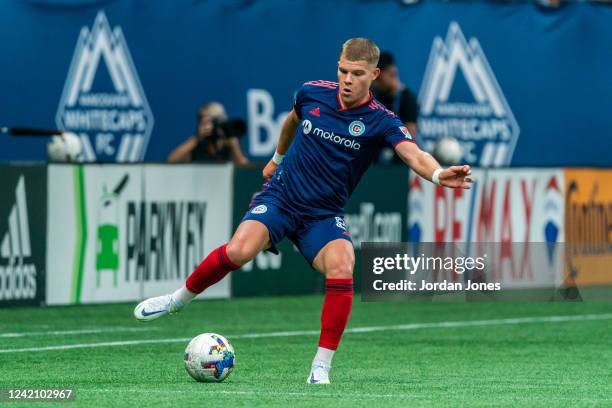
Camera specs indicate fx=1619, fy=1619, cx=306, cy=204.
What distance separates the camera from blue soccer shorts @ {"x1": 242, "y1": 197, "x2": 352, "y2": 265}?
9.58 m

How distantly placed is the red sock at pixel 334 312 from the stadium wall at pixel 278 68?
7285 millimetres

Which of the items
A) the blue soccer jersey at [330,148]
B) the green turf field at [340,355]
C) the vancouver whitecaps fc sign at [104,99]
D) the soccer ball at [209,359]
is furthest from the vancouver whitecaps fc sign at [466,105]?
the soccer ball at [209,359]

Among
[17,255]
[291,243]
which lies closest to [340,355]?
[17,255]

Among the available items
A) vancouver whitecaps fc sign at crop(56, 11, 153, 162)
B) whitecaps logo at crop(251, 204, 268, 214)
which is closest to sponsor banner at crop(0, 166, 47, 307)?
vancouver whitecaps fc sign at crop(56, 11, 153, 162)

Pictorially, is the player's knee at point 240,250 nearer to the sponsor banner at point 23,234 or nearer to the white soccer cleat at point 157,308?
the white soccer cleat at point 157,308

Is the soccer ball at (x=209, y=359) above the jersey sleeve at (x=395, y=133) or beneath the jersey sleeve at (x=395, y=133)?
beneath

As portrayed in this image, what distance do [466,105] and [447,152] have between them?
1880 millimetres

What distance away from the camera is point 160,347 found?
1178cm

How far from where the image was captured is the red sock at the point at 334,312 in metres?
9.34

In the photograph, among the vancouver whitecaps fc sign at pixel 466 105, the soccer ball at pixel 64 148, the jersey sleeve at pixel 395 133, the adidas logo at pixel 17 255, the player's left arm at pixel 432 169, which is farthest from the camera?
the vancouver whitecaps fc sign at pixel 466 105

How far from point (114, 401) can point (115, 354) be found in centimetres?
292

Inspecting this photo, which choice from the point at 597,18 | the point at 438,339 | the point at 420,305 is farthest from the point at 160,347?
the point at 597,18

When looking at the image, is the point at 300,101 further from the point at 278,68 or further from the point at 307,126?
the point at 278,68

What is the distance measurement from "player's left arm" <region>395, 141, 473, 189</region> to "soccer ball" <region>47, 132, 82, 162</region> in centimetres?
634
